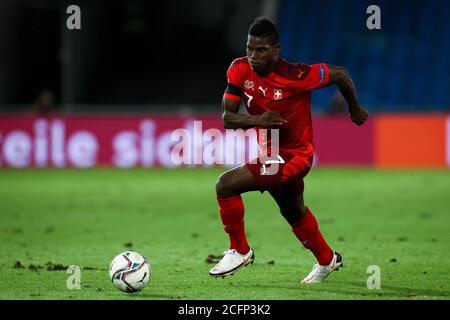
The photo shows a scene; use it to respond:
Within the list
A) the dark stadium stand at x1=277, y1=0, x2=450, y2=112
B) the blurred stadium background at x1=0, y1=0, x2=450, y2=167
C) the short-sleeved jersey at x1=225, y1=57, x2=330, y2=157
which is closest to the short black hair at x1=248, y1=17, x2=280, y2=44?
the short-sleeved jersey at x1=225, y1=57, x2=330, y2=157

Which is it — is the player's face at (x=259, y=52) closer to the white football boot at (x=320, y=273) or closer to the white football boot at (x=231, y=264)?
the white football boot at (x=231, y=264)

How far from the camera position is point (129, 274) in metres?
7.50

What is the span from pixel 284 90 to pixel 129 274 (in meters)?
1.94

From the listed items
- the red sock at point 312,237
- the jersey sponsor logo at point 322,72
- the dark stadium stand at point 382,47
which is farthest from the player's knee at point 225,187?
the dark stadium stand at point 382,47

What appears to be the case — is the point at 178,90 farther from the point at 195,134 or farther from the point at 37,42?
the point at 195,134

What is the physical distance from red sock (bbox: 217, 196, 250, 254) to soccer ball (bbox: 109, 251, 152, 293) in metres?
0.81

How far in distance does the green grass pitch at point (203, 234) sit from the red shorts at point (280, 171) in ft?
2.67

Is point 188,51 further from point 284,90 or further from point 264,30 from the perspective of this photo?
point 264,30

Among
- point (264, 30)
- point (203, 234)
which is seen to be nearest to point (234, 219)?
point (264, 30)

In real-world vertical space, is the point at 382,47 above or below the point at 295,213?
above

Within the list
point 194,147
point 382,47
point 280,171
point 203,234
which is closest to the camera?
point 280,171

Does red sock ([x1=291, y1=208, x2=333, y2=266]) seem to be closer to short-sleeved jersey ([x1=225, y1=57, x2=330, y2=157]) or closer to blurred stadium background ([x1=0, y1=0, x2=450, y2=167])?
short-sleeved jersey ([x1=225, y1=57, x2=330, y2=157])

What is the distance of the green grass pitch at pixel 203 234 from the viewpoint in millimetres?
7842

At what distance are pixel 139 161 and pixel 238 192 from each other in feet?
49.2
